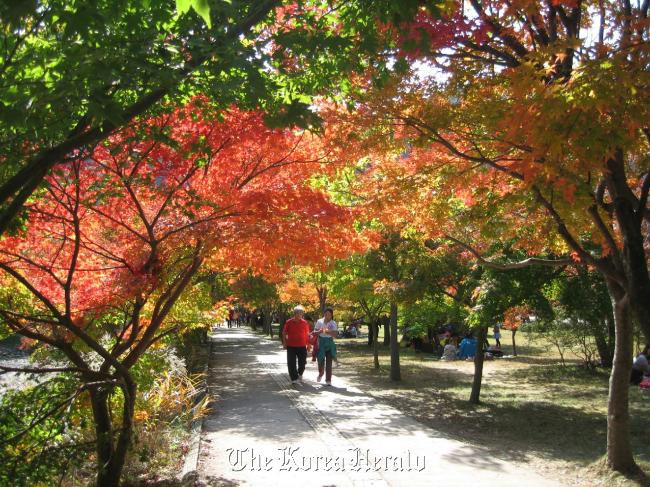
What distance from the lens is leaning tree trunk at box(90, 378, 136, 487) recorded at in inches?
186

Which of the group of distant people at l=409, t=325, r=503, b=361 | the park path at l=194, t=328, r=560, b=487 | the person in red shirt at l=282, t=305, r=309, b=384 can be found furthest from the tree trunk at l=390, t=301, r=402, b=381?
the park path at l=194, t=328, r=560, b=487

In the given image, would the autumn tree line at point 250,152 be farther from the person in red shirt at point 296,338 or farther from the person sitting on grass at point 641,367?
the person sitting on grass at point 641,367

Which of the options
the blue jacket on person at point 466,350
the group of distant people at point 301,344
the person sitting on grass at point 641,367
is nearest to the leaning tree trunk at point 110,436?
the group of distant people at point 301,344

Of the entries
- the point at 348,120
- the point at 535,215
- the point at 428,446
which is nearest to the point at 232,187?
the point at 348,120

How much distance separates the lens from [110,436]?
4.79 m

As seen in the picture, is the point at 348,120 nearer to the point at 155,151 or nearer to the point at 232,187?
the point at 232,187

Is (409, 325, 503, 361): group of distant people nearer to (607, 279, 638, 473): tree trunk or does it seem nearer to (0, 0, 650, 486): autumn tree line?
(607, 279, 638, 473): tree trunk

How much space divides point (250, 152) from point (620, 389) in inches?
203

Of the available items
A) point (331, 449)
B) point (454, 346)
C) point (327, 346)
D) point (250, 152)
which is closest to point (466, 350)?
point (454, 346)

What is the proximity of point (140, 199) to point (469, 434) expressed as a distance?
6024mm

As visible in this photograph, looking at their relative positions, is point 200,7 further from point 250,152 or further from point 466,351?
point 466,351

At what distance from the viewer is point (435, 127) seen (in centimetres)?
632

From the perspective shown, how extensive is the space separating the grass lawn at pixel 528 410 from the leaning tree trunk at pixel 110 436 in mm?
4391

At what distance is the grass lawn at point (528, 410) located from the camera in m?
6.72
